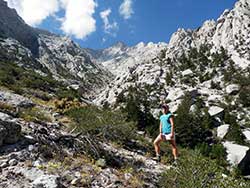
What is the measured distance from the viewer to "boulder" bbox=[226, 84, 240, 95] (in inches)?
2450

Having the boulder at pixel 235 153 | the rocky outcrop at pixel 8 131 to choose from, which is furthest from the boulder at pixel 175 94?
the rocky outcrop at pixel 8 131

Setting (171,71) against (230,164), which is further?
(171,71)

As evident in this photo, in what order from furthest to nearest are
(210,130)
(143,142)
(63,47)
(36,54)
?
(63,47) → (36,54) → (210,130) → (143,142)

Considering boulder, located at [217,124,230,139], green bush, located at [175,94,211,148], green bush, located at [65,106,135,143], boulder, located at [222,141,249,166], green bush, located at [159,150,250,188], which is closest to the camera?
green bush, located at [159,150,250,188]

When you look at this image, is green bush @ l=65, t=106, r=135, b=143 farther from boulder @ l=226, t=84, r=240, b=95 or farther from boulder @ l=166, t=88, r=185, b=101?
boulder @ l=226, t=84, r=240, b=95

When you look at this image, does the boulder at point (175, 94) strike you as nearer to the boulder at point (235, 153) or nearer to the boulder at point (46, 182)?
the boulder at point (235, 153)

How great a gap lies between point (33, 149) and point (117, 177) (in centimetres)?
252

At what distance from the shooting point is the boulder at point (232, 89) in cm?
6222

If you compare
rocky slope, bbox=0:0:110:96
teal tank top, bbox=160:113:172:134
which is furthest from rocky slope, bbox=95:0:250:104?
teal tank top, bbox=160:113:172:134

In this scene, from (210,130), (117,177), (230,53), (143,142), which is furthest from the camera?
(230,53)

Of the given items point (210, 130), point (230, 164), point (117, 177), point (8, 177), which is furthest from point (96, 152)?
point (210, 130)

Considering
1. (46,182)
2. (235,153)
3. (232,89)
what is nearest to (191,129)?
(235,153)

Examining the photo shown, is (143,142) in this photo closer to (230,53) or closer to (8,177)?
(8,177)

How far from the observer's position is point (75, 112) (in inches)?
738
